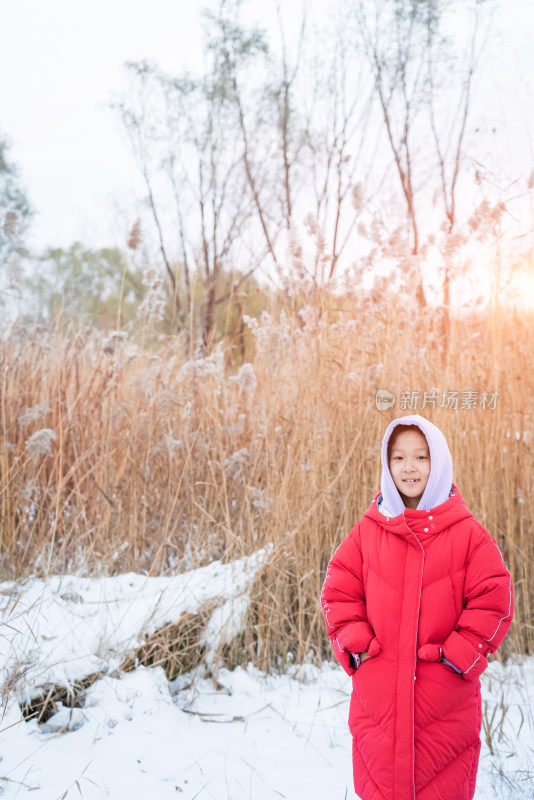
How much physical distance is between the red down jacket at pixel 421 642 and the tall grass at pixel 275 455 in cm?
103

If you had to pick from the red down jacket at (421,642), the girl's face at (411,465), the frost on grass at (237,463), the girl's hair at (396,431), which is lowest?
the red down jacket at (421,642)

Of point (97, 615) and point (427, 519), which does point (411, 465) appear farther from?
point (97, 615)

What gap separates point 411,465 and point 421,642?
320 mm

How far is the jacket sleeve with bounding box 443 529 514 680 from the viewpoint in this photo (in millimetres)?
1131

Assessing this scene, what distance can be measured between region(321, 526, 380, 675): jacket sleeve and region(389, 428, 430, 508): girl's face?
5.3 inches

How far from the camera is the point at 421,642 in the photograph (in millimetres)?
1186

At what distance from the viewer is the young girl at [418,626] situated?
1.15 meters

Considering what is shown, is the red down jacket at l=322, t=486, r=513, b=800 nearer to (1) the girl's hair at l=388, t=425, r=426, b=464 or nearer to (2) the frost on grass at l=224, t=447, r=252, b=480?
(1) the girl's hair at l=388, t=425, r=426, b=464

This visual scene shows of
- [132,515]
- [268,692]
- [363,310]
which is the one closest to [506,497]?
[363,310]

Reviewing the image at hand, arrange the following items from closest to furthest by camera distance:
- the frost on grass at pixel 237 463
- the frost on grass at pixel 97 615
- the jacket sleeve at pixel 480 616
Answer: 1. the jacket sleeve at pixel 480 616
2. the frost on grass at pixel 97 615
3. the frost on grass at pixel 237 463

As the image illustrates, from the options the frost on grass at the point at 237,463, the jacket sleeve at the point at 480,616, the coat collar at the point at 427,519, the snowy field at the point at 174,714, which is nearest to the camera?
the jacket sleeve at the point at 480,616

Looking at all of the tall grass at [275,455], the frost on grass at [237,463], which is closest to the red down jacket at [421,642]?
the tall grass at [275,455]

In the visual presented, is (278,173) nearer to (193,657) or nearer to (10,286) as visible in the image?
(10,286)

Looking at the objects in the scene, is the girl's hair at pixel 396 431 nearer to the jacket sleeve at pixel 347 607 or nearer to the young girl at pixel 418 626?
the young girl at pixel 418 626
